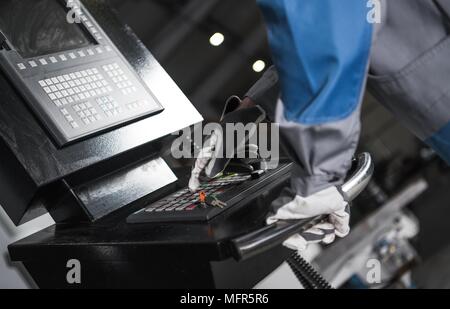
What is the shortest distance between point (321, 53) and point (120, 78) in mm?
498

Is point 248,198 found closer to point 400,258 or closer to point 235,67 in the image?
point 235,67

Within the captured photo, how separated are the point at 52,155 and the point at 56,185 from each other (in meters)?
0.06

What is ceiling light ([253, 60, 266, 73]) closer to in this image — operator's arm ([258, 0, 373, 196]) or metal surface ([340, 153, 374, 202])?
metal surface ([340, 153, 374, 202])

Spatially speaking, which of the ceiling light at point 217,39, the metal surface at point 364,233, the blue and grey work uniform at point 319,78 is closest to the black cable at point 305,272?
the blue and grey work uniform at point 319,78

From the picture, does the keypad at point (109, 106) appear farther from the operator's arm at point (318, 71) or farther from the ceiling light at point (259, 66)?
the ceiling light at point (259, 66)

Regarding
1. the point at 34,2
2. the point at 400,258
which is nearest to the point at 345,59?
the point at 34,2

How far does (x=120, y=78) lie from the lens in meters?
1.13

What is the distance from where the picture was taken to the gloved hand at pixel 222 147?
982mm

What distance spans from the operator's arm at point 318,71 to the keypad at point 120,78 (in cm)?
40

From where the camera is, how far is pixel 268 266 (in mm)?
961

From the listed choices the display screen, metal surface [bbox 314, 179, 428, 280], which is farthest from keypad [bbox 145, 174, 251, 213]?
metal surface [bbox 314, 179, 428, 280]

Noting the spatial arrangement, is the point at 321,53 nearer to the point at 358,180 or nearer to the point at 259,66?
the point at 358,180

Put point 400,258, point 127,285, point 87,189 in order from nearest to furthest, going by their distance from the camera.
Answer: point 127,285
point 87,189
point 400,258

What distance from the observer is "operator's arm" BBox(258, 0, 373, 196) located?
79 centimetres
